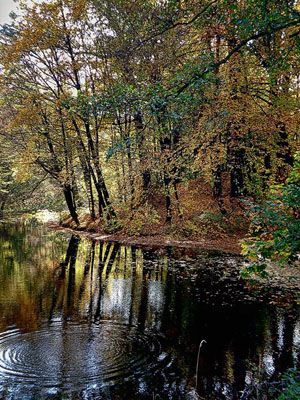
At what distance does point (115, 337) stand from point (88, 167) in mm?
16036

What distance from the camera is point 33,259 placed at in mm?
14469

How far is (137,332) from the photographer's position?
6801 millimetres

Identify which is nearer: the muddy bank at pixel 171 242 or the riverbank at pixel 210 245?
the riverbank at pixel 210 245

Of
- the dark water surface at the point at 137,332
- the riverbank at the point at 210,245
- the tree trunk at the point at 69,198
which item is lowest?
the dark water surface at the point at 137,332

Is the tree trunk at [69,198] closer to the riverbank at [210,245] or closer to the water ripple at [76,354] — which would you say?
the riverbank at [210,245]

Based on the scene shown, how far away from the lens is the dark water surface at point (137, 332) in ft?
16.2

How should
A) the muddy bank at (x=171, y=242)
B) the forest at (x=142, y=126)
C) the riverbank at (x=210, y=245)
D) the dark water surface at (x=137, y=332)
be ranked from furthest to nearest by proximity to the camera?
the muddy bank at (x=171, y=242) → the forest at (x=142, y=126) → the riverbank at (x=210, y=245) → the dark water surface at (x=137, y=332)

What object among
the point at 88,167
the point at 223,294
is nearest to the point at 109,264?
the point at 223,294

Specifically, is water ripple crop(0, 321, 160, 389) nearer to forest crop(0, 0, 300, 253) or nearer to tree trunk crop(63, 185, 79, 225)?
forest crop(0, 0, 300, 253)

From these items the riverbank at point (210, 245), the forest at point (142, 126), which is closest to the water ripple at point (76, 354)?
the riverbank at point (210, 245)

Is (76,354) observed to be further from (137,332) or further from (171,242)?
(171,242)

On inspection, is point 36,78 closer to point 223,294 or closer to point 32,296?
point 32,296

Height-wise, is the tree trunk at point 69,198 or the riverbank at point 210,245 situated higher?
the tree trunk at point 69,198

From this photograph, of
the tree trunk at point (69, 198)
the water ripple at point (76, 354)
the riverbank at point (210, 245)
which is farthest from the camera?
the tree trunk at point (69, 198)
